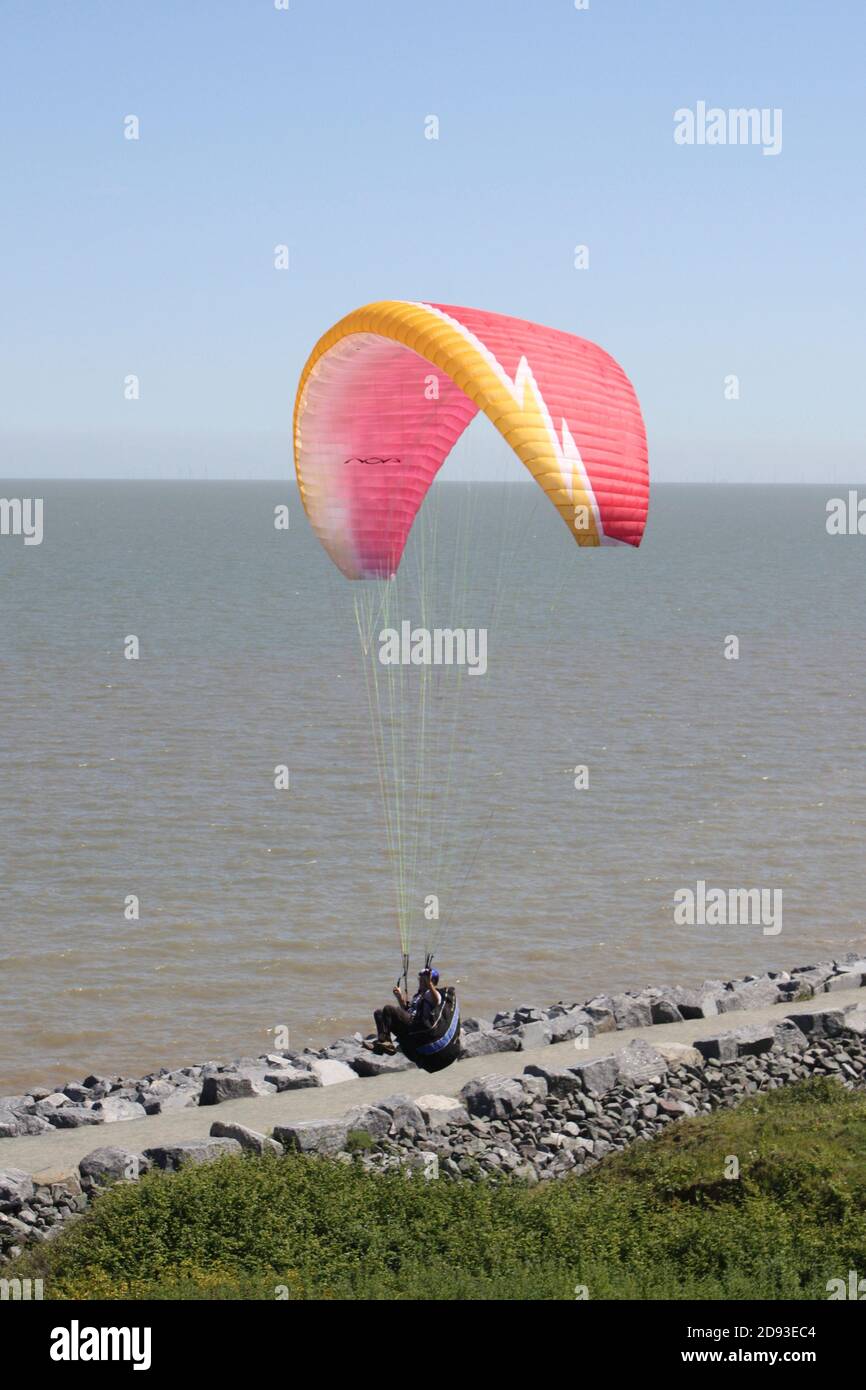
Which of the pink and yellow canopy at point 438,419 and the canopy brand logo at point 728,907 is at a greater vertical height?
the pink and yellow canopy at point 438,419

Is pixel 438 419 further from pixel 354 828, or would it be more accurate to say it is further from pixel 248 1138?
pixel 354 828

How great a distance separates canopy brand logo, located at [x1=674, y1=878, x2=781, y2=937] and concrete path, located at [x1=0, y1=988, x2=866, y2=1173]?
6049 mm

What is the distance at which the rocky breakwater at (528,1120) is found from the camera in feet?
43.9

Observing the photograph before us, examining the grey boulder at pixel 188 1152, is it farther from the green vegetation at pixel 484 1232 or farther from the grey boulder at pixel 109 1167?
the green vegetation at pixel 484 1232

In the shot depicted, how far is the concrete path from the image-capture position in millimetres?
14633

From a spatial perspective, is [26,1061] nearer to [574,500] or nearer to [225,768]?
[574,500]

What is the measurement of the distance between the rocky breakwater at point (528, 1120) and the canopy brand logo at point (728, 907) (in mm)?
7445

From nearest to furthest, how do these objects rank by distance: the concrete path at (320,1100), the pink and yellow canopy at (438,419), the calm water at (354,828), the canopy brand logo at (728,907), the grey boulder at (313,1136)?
the pink and yellow canopy at (438,419), the grey boulder at (313,1136), the concrete path at (320,1100), the calm water at (354,828), the canopy brand logo at (728,907)

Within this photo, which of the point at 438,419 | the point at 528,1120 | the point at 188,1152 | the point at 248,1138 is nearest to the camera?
the point at 188,1152

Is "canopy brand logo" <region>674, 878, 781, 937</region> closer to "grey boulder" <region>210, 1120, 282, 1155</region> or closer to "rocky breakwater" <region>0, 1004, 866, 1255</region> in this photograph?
"rocky breakwater" <region>0, 1004, 866, 1255</region>
